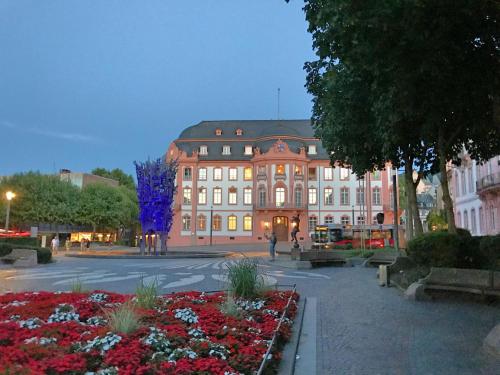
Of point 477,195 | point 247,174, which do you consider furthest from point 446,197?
point 247,174

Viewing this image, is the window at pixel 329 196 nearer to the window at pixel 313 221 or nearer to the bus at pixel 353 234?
the window at pixel 313 221

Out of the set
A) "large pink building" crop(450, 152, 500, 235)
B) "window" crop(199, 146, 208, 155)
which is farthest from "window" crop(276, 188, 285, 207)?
"large pink building" crop(450, 152, 500, 235)

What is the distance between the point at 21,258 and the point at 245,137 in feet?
166

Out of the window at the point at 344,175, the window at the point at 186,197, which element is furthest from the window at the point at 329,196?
the window at the point at 186,197

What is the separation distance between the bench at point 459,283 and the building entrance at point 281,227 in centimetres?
5462

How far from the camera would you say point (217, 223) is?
68.7 meters

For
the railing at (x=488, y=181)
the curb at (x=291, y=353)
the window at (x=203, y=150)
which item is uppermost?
the window at (x=203, y=150)

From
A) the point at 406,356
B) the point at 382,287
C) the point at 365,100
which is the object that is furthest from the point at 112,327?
the point at 365,100

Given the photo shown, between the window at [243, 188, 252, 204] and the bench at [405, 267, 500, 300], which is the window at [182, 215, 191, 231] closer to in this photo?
the window at [243, 188, 252, 204]

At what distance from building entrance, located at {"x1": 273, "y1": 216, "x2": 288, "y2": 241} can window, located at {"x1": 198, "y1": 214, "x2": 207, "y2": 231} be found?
10297mm

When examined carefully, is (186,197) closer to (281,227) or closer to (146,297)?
(281,227)

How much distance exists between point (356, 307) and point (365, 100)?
7.91 meters

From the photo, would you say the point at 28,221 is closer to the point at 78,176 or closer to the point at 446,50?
the point at 78,176

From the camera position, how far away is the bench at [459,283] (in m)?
10.0
